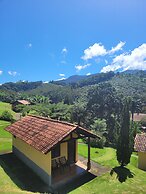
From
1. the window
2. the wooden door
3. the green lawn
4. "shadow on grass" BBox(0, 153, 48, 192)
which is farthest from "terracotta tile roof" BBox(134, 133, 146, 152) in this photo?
"shadow on grass" BBox(0, 153, 48, 192)

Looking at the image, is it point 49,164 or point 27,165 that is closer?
point 49,164

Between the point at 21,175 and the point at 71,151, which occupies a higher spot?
the point at 71,151

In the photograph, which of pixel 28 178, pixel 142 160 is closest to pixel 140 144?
pixel 142 160

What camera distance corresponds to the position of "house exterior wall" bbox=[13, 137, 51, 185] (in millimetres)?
13328

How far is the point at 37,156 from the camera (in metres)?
14.7

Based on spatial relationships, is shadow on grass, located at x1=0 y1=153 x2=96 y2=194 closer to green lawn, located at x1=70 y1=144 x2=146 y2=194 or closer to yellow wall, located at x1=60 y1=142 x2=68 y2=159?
green lawn, located at x1=70 y1=144 x2=146 y2=194

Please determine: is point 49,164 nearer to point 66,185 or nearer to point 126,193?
point 66,185

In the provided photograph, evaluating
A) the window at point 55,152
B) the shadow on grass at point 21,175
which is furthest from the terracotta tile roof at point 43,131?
the shadow on grass at point 21,175

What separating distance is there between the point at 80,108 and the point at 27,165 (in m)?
34.4

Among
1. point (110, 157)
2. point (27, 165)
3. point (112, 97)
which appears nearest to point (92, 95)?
point (112, 97)

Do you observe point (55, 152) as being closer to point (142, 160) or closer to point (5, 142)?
point (142, 160)

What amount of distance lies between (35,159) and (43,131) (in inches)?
84.4

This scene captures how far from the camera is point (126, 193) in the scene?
12.0 meters

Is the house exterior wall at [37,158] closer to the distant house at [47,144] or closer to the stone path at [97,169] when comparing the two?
the distant house at [47,144]
